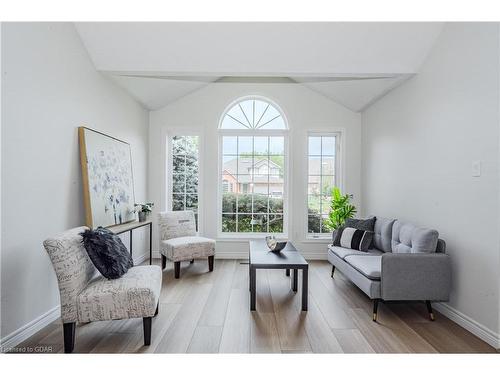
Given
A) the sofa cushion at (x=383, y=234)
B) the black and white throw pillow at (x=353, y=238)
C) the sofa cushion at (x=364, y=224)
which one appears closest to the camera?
the sofa cushion at (x=383, y=234)

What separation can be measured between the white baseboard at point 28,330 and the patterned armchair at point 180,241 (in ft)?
4.91

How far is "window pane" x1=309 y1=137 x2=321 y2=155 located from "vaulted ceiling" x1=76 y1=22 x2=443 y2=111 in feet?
5.73

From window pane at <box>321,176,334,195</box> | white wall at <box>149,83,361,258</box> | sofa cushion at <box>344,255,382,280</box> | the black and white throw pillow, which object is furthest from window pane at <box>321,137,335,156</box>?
sofa cushion at <box>344,255,382,280</box>

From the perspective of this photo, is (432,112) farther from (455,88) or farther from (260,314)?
(260,314)

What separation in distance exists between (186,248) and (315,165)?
254cm

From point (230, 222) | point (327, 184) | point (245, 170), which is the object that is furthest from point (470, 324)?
point (245, 170)

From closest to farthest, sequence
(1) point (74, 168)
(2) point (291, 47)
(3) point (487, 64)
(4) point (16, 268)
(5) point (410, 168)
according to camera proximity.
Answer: (4) point (16, 268)
(3) point (487, 64)
(1) point (74, 168)
(2) point (291, 47)
(5) point (410, 168)

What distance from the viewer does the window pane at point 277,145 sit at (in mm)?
5230

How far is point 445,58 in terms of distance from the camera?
2965 mm

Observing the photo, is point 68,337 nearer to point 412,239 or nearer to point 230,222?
point 412,239

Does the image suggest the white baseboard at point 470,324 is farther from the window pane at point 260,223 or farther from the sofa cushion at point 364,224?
the window pane at point 260,223

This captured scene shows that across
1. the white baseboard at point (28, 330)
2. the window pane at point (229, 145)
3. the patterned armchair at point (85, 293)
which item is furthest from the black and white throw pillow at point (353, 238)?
the white baseboard at point (28, 330)

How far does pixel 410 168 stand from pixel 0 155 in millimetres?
3889

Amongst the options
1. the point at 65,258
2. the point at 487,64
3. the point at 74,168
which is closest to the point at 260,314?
the point at 65,258
